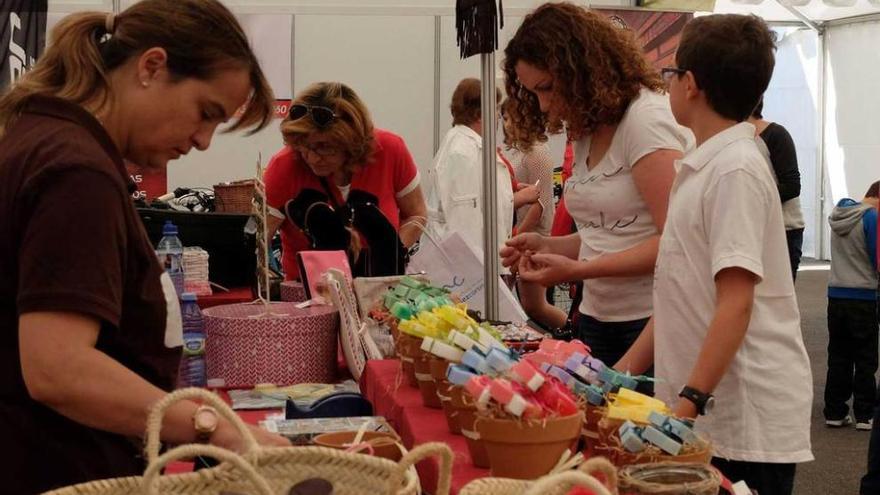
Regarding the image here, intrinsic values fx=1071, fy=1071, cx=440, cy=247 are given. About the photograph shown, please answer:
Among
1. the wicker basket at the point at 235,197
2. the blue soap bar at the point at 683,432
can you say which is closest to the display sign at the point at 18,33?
the wicker basket at the point at 235,197

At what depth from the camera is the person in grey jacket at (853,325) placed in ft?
16.2

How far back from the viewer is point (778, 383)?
5.77 feet

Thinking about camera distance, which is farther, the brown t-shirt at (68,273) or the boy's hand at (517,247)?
the boy's hand at (517,247)

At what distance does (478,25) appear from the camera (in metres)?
2.56

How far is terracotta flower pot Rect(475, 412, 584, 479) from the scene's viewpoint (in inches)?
51.4

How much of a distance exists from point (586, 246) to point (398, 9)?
3.07 meters

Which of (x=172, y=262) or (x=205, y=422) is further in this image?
(x=172, y=262)

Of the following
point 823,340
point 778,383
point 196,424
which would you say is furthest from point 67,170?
point 823,340

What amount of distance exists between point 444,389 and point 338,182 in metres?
1.68

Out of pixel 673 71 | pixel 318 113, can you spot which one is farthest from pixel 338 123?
pixel 673 71

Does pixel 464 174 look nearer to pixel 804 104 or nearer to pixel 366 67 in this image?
pixel 366 67

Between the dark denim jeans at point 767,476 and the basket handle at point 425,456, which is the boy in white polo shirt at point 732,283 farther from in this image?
the basket handle at point 425,456

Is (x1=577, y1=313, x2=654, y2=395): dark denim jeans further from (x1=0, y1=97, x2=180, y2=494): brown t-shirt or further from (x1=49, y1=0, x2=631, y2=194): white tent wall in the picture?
(x1=49, y1=0, x2=631, y2=194): white tent wall

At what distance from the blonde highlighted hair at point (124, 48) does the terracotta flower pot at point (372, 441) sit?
0.60 m
